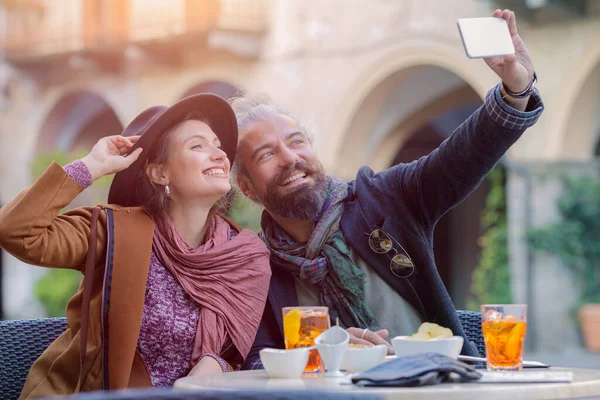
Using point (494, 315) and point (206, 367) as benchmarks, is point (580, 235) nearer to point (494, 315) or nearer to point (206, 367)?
point (206, 367)

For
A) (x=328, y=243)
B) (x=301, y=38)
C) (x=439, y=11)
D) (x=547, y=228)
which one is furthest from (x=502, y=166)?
(x=328, y=243)

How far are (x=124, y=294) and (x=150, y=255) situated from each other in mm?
176

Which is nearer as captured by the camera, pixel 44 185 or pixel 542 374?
pixel 542 374

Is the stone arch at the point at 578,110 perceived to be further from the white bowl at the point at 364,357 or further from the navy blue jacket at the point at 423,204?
the white bowl at the point at 364,357

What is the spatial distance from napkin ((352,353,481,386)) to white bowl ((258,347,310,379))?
0.72 ft

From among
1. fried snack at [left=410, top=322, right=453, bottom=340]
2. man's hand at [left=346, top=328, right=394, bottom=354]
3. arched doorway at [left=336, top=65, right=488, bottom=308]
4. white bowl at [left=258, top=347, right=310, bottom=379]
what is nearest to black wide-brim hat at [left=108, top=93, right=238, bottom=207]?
man's hand at [left=346, top=328, right=394, bottom=354]

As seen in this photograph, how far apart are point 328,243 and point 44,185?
1005mm

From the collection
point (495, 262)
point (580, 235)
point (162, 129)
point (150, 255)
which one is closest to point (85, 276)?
point (150, 255)

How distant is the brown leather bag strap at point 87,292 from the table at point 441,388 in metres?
0.76

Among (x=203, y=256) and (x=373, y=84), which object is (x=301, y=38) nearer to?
(x=373, y=84)

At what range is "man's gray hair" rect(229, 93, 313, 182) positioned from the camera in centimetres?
391

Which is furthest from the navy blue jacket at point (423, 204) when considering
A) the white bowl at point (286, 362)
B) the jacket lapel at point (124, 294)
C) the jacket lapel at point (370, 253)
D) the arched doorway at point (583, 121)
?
the arched doorway at point (583, 121)

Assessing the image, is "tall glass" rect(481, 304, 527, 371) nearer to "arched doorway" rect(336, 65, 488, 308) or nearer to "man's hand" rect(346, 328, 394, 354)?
"man's hand" rect(346, 328, 394, 354)

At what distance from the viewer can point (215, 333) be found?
10.9 feet
